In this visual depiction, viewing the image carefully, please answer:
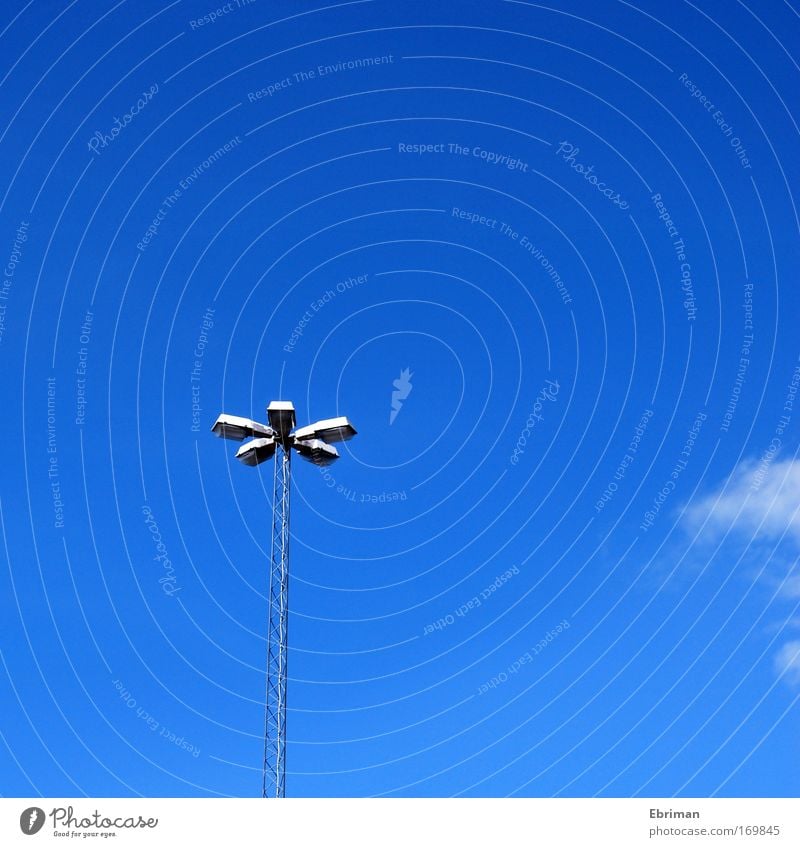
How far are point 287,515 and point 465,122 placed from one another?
17054mm
